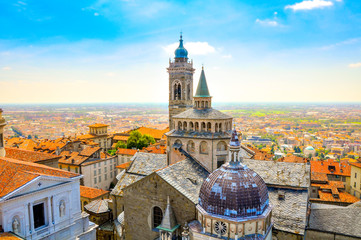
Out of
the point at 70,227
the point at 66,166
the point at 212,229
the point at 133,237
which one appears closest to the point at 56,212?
the point at 70,227

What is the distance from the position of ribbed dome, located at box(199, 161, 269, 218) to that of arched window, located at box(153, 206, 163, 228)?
474 centimetres

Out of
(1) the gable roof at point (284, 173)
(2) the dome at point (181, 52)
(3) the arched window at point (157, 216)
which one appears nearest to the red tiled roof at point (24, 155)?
(3) the arched window at point (157, 216)

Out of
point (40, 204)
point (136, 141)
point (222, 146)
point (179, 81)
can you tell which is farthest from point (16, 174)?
point (136, 141)

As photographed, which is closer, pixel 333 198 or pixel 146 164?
pixel 146 164

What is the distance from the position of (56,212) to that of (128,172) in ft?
43.1

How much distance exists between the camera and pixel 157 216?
23.9m

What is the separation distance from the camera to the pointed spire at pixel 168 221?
2166cm

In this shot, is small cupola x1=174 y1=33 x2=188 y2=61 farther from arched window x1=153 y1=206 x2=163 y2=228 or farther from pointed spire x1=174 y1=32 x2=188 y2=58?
arched window x1=153 y1=206 x2=163 y2=228

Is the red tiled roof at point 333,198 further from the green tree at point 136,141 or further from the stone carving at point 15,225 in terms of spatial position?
the green tree at point 136,141

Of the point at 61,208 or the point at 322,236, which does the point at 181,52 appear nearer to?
the point at 322,236

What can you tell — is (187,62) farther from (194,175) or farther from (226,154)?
(194,175)

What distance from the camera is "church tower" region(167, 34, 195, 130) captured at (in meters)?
62.1

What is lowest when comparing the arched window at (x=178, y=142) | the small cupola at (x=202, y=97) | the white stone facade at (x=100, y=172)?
the white stone facade at (x=100, y=172)

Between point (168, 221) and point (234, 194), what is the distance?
623 cm
